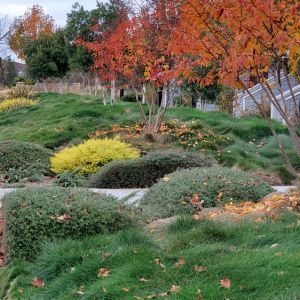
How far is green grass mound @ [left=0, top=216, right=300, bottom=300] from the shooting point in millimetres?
4207

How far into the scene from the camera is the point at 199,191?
24.8 feet

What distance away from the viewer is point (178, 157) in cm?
1081

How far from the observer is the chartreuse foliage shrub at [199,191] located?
23.9 feet

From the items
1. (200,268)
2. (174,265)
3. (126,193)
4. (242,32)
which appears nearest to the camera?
(200,268)

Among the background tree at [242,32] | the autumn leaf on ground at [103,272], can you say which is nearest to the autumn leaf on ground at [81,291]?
the autumn leaf on ground at [103,272]

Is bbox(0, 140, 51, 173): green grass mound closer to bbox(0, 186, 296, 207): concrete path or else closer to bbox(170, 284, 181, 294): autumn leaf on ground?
bbox(0, 186, 296, 207): concrete path

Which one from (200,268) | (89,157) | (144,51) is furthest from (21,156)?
(200,268)

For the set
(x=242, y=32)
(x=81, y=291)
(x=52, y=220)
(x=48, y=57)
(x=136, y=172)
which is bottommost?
(x=136, y=172)

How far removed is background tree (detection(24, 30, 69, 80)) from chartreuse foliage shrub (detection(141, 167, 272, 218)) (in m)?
30.9

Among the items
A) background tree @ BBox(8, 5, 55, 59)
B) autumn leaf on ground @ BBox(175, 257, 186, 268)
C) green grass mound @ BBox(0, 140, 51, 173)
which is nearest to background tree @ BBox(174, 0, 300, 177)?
autumn leaf on ground @ BBox(175, 257, 186, 268)

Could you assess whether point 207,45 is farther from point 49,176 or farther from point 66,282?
point 49,176

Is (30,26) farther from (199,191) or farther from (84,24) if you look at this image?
A: (199,191)

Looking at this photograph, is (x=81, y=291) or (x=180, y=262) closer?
(x=81, y=291)

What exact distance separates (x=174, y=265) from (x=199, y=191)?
290cm
